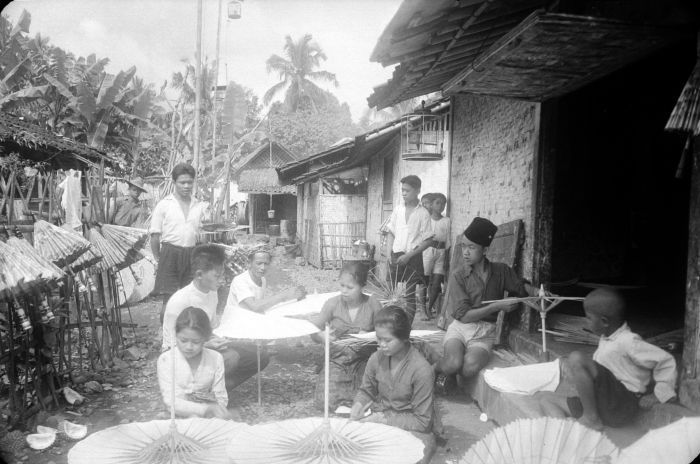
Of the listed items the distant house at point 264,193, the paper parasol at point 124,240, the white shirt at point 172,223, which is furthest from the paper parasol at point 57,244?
the distant house at point 264,193

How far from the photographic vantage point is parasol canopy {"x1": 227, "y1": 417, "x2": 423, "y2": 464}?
184 cm

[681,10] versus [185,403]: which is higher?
[681,10]

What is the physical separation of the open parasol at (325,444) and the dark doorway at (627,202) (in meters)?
3.71

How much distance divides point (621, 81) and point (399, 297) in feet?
9.56

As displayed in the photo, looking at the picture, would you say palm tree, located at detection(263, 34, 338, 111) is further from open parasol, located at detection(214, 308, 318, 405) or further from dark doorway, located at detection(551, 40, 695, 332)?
dark doorway, located at detection(551, 40, 695, 332)

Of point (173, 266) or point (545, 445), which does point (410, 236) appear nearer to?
point (173, 266)

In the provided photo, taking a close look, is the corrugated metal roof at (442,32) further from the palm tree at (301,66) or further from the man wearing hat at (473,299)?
the man wearing hat at (473,299)

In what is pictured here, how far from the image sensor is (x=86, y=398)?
13.1ft

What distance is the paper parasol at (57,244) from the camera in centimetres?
371

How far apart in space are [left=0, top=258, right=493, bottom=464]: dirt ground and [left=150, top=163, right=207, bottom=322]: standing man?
78 centimetres

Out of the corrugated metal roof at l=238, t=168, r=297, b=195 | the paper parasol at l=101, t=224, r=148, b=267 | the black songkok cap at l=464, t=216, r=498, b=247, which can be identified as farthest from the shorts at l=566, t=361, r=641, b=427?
the corrugated metal roof at l=238, t=168, r=297, b=195

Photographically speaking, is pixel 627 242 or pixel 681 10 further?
pixel 627 242

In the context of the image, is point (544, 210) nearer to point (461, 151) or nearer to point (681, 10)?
point (681, 10)

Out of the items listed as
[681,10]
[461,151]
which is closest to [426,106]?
[461,151]
